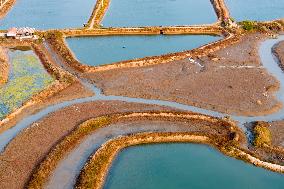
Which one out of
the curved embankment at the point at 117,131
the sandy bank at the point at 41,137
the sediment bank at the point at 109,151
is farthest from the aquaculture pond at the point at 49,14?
the sediment bank at the point at 109,151

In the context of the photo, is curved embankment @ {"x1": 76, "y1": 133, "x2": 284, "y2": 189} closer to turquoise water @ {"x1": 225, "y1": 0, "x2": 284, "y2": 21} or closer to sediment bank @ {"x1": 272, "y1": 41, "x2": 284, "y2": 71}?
sediment bank @ {"x1": 272, "y1": 41, "x2": 284, "y2": 71}

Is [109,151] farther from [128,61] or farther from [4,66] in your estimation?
[4,66]

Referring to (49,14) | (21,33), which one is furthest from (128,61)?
(49,14)

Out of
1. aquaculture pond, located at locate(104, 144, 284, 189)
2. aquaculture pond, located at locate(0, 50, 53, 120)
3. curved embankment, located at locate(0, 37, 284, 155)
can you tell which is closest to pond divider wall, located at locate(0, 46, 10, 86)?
aquaculture pond, located at locate(0, 50, 53, 120)

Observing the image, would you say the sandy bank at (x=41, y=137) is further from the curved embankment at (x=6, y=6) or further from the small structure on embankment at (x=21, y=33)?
the curved embankment at (x=6, y=6)

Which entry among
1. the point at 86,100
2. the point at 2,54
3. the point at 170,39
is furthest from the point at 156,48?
the point at 2,54

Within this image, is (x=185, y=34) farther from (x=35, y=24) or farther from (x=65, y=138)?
(x=65, y=138)

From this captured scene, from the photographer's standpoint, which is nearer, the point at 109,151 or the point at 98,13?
the point at 109,151
